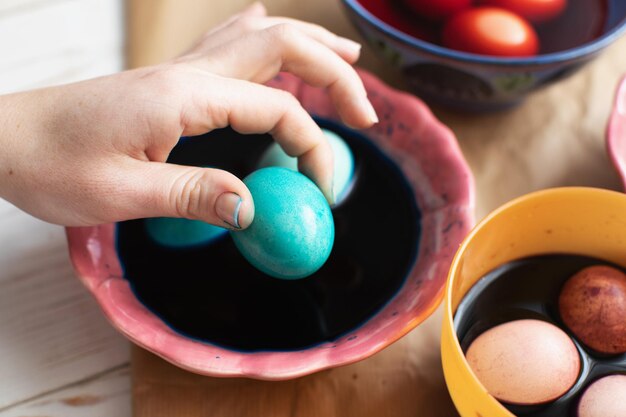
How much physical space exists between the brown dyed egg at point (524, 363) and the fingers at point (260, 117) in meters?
0.24

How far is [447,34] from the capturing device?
2.87 ft

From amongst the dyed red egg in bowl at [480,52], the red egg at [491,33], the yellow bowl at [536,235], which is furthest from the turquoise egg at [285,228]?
the red egg at [491,33]

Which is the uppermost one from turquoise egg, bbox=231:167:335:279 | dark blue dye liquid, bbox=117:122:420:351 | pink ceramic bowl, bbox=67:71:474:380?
turquoise egg, bbox=231:167:335:279

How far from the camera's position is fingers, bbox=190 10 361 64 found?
0.75 meters

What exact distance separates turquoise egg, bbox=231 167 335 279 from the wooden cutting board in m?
0.12

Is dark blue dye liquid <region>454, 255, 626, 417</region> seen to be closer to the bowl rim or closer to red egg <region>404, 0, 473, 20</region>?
the bowl rim

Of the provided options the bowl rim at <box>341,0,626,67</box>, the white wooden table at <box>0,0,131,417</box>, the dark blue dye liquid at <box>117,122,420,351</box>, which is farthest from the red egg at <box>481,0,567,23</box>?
the white wooden table at <box>0,0,131,417</box>

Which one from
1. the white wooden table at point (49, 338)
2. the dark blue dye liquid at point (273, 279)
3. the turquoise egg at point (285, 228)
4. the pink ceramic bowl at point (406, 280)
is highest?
the turquoise egg at point (285, 228)

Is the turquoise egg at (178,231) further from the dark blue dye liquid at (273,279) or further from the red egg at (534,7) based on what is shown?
the red egg at (534,7)

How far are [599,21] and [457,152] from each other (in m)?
0.34

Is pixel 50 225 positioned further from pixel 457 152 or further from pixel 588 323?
pixel 588 323

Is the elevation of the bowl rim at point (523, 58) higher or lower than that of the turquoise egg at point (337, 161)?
higher

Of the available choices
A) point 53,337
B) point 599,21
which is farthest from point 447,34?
point 53,337

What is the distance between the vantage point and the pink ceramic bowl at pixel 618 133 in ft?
2.29
